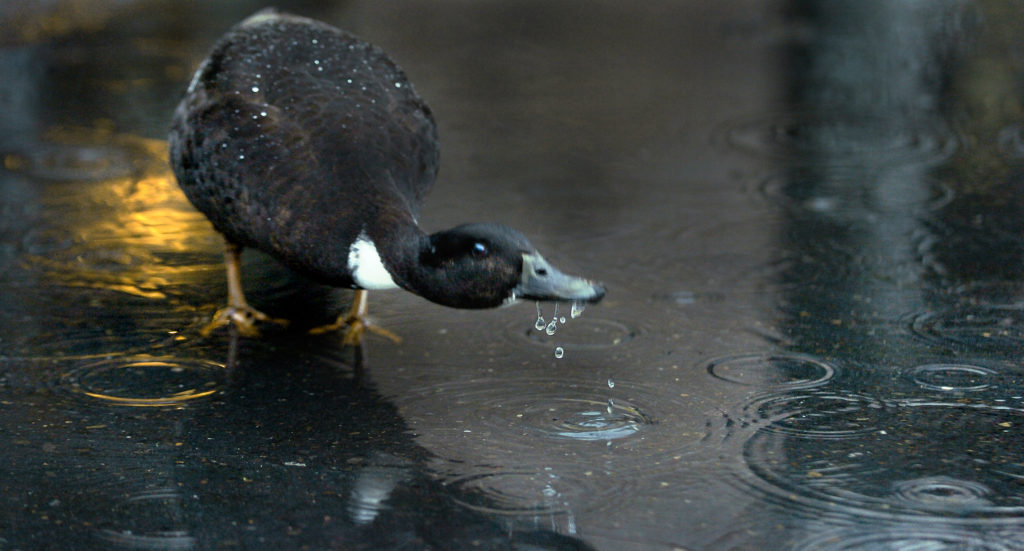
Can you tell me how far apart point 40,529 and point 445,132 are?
555 cm

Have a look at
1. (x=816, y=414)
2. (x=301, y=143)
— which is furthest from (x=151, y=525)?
(x=816, y=414)

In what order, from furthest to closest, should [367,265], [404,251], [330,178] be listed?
[330,178] < [367,265] < [404,251]

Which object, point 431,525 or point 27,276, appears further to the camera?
point 27,276

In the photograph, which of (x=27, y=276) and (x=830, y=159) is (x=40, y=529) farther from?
(x=830, y=159)

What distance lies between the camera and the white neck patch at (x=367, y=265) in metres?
4.60

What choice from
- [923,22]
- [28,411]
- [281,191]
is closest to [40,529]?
[28,411]

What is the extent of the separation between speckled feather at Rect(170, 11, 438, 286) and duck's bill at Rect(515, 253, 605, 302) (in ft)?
2.01

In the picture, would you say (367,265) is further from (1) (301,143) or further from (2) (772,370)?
(2) (772,370)

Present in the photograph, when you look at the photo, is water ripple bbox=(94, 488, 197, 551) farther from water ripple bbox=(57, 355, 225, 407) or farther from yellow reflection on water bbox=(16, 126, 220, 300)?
yellow reflection on water bbox=(16, 126, 220, 300)

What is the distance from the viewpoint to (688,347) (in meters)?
5.27

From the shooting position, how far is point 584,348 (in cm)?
530

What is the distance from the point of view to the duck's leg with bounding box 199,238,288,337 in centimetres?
550

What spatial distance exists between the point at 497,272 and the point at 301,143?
1.15 m

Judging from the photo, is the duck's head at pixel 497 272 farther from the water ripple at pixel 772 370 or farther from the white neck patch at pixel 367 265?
the water ripple at pixel 772 370
